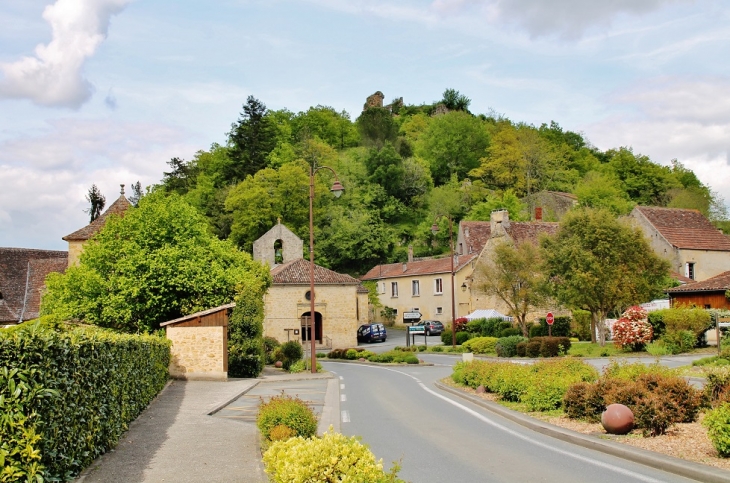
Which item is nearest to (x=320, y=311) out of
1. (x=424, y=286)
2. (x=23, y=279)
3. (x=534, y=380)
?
(x=424, y=286)

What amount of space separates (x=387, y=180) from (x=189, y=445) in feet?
249

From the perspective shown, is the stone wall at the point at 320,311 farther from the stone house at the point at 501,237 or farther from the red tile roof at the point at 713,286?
the red tile roof at the point at 713,286

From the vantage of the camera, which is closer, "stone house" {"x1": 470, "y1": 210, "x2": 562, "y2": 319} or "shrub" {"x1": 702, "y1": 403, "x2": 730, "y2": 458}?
"shrub" {"x1": 702, "y1": 403, "x2": 730, "y2": 458}

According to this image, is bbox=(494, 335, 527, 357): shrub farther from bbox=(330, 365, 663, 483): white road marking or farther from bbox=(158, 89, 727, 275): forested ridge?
bbox=(158, 89, 727, 275): forested ridge

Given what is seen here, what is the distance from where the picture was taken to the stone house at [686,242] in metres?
56.8

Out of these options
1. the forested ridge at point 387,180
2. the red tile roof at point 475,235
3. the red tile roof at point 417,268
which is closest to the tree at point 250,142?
the forested ridge at point 387,180

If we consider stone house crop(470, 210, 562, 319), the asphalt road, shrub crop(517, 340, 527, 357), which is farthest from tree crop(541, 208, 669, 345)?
the asphalt road

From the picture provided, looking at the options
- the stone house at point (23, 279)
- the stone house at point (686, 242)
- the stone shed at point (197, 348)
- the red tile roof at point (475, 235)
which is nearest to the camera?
the stone shed at point (197, 348)

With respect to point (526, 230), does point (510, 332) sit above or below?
below

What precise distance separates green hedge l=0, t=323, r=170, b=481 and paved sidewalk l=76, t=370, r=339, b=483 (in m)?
0.40

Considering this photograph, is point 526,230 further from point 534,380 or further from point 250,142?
point 534,380

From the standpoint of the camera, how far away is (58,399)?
8.38 meters

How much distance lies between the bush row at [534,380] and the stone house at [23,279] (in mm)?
38377

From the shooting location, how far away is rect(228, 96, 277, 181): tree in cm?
8331
